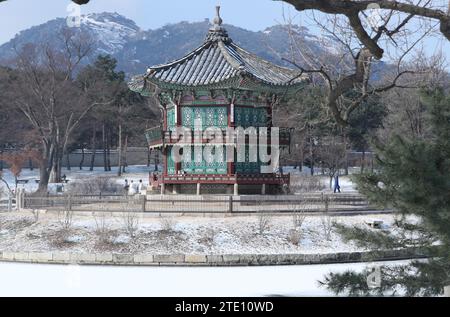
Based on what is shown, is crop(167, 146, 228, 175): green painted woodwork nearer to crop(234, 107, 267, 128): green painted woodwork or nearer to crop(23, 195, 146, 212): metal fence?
crop(234, 107, 267, 128): green painted woodwork

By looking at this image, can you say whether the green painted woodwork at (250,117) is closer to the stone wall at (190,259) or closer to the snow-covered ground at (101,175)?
the stone wall at (190,259)

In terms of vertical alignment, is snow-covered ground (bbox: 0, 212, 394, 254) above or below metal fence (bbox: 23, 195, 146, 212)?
below

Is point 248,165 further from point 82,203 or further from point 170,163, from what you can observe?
point 82,203

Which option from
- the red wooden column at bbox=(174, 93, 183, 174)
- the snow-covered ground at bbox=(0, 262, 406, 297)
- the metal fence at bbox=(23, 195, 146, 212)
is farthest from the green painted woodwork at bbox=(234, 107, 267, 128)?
the snow-covered ground at bbox=(0, 262, 406, 297)

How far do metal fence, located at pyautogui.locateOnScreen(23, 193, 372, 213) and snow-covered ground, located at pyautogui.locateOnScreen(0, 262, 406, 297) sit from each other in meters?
4.91

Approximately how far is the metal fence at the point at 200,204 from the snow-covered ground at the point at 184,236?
2.34 ft

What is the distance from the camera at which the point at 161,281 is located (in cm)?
1606

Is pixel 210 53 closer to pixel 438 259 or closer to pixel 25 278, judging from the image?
pixel 25 278

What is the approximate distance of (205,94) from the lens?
93.0 ft

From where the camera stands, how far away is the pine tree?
923cm

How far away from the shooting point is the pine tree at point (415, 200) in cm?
923

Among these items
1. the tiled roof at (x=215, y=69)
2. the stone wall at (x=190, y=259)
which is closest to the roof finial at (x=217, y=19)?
the tiled roof at (x=215, y=69)

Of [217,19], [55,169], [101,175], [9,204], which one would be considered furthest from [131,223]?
[101,175]

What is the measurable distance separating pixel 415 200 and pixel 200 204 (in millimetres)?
15430
